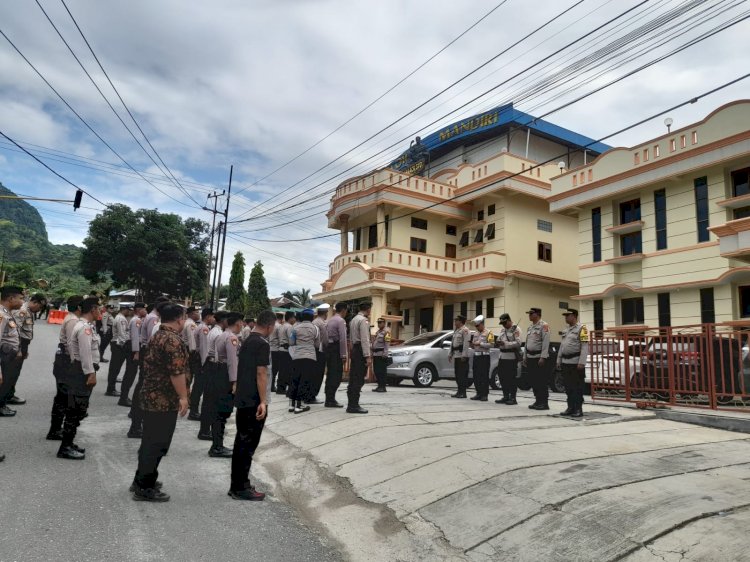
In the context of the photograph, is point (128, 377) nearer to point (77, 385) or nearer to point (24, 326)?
point (24, 326)

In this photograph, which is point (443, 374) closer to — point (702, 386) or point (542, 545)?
point (702, 386)

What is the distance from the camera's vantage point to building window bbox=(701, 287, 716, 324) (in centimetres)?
1661

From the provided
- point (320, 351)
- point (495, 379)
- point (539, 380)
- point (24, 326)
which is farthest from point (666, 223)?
point (24, 326)

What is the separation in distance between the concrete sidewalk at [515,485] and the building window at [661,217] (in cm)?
1202

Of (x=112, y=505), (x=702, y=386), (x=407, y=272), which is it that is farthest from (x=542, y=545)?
(x=407, y=272)

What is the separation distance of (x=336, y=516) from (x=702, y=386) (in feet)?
22.9

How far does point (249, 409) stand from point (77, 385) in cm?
241

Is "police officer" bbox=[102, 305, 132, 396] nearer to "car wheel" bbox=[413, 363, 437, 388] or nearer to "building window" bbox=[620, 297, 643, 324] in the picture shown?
"car wheel" bbox=[413, 363, 437, 388]

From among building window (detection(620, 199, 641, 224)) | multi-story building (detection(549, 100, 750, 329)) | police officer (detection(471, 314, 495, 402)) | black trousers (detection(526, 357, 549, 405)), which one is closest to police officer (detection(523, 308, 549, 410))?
black trousers (detection(526, 357, 549, 405))

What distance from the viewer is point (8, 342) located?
24.0ft

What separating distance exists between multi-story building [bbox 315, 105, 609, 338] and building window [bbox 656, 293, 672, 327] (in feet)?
22.0

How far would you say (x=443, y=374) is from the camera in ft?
47.6

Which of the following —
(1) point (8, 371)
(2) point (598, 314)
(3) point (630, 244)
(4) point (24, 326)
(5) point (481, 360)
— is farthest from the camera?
(2) point (598, 314)

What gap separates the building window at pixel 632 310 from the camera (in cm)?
1905
